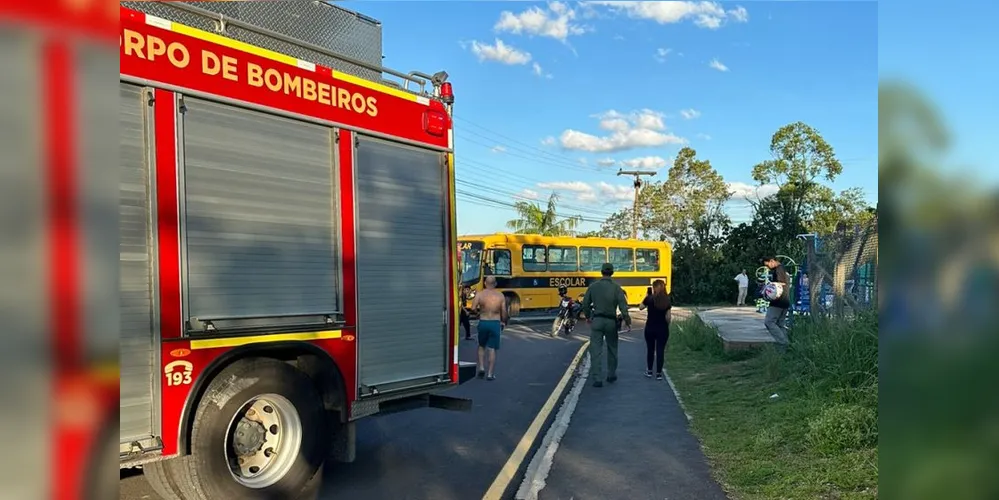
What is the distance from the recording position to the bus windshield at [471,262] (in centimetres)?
2456

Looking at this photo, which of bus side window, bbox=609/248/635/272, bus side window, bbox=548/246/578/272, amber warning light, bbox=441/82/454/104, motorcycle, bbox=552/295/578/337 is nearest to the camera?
amber warning light, bbox=441/82/454/104

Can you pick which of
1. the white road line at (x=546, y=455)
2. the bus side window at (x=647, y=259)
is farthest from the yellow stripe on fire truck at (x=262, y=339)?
the bus side window at (x=647, y=259)

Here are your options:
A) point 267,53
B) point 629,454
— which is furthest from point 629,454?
point 267,53

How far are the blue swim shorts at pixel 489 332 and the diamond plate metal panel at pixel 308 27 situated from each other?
544 cm

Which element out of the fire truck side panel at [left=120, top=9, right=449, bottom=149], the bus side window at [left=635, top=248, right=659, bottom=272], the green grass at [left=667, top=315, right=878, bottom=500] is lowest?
the green grass at [left=667, top=315, right=878, bottom=500]

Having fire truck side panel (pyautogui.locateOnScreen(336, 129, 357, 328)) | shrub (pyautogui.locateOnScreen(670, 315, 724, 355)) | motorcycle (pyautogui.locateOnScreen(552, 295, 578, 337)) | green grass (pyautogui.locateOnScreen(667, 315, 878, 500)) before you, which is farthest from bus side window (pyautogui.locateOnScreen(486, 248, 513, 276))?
fire truck side panel (pyautogui.locateOnScreen(336, 129, 357, 328))

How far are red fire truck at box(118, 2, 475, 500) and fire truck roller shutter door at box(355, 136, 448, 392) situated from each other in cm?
2

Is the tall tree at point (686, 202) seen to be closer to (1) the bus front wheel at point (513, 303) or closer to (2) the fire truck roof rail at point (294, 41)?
(1) the bus front wheel at point (513, 303)

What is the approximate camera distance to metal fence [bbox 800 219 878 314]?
873cm

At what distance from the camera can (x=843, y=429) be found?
5871mm

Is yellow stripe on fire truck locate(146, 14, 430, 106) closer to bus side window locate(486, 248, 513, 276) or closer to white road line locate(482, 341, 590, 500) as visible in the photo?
white road line locate(482, 341, 590, 500)

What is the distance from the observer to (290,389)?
4957mm
